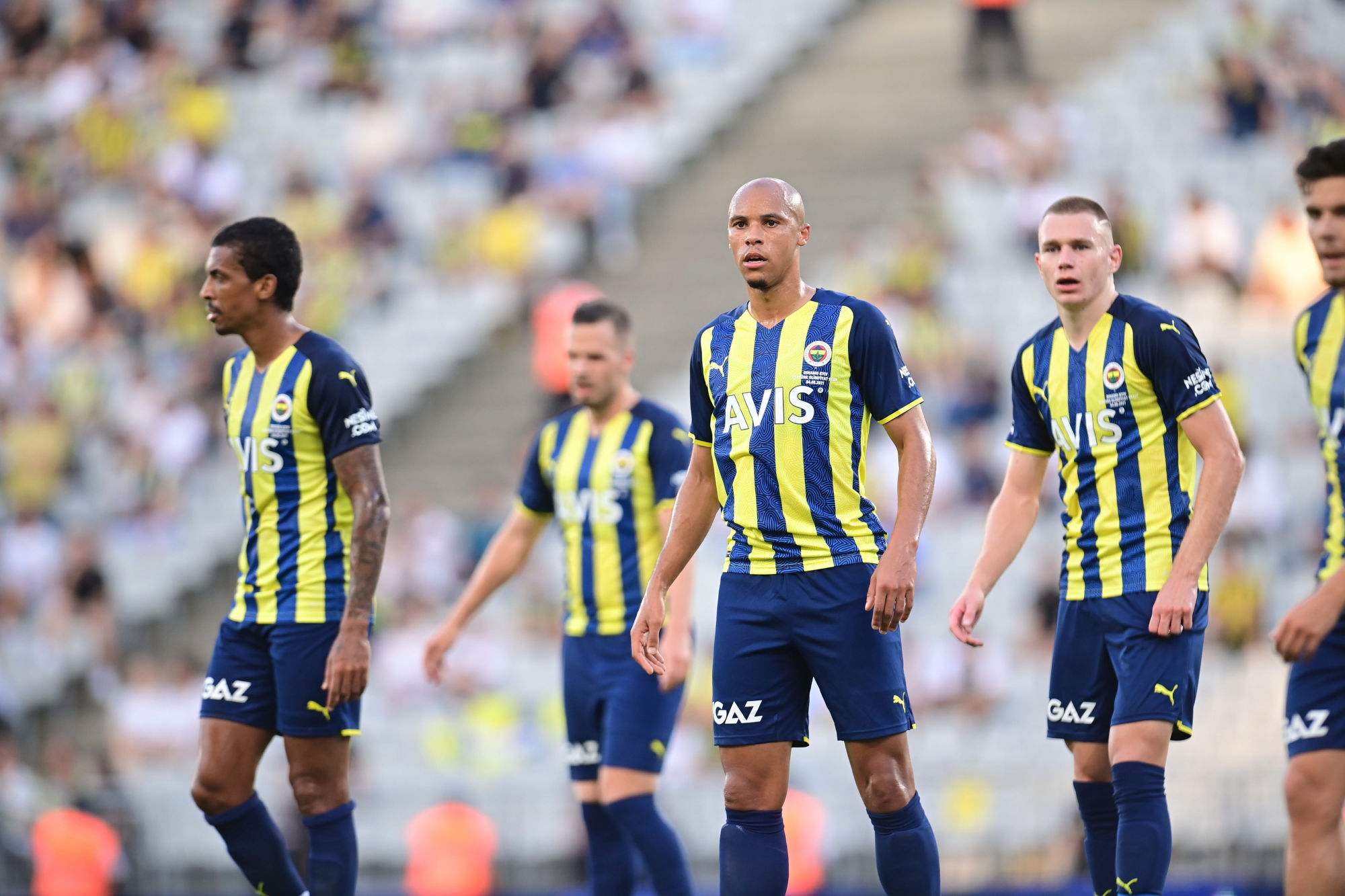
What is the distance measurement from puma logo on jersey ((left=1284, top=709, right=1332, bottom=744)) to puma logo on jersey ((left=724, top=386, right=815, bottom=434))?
2.02 metres

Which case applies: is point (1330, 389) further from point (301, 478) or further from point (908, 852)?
point (301, 478)

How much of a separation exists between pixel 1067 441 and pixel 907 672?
7.45 metres

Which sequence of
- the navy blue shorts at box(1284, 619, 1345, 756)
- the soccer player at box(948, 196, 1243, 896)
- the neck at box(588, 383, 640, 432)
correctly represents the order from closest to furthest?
the navy blue shorts at box(1284, 619, 1345, 756)
the soccer player at box(948, 196, 1243, 896)
the neck at box(588, 383, 640, 432)

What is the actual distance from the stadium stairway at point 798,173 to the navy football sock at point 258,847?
32.6 ft

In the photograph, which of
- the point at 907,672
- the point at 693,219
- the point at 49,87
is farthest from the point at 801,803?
the point at 49,87

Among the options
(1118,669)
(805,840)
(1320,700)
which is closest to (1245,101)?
(805,840)

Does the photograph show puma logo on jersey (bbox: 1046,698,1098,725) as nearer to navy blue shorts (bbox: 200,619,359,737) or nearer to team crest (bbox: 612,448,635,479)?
team crest (bbox: 612,448,635,479)

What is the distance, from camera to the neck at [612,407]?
880 centimetres

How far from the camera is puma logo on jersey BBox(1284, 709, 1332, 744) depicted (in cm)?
603

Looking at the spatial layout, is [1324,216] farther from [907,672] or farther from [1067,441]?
[907,672]

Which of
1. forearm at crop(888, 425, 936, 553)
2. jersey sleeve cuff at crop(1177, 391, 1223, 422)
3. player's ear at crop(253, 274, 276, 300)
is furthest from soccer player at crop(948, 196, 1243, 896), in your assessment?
player's ear at crop(253, 274, 276, 300)

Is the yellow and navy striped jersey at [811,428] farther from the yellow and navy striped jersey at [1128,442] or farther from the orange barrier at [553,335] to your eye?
the orange barrier at [553,335]

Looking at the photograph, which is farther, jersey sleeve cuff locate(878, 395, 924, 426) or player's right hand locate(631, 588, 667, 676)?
player's right hand locate(631, 588, 667, 676)

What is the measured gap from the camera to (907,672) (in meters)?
14.3
